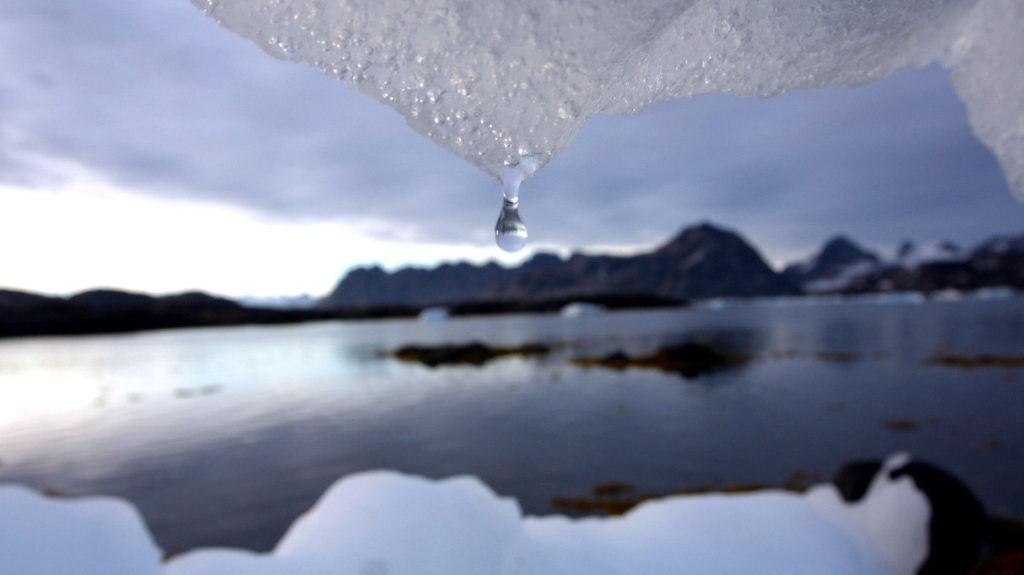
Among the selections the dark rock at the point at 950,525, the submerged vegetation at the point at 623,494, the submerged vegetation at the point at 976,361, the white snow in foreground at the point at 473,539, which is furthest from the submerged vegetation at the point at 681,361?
the white snow in foreground at the point at 473,539

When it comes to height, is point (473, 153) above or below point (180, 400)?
above

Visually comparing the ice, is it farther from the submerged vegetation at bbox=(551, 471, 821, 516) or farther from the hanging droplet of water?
the submerged vegetation at bbox=(551, 471, 821, 516)

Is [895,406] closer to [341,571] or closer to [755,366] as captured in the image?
[755,366]

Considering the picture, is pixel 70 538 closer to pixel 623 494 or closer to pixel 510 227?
pixel 510 227

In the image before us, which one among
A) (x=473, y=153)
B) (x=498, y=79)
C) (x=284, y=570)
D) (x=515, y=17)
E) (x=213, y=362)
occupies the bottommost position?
(x=213, y=362)

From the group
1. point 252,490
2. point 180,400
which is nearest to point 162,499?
point 252,490

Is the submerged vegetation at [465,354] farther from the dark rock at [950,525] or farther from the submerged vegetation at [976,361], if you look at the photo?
the dark rock at [950,525]

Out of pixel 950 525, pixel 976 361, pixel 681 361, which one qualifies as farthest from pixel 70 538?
pixel 976 361
